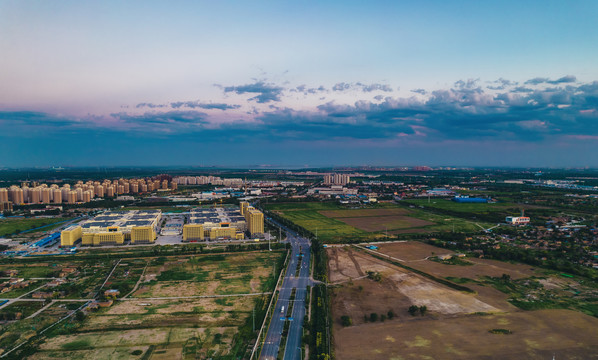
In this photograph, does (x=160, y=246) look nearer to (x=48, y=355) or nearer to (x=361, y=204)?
(x=48, y=355)

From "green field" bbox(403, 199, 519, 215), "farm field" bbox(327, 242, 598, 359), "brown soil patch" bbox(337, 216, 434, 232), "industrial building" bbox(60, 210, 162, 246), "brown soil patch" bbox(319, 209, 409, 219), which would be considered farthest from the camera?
"green field" bbox(403, 199, 519, 215)

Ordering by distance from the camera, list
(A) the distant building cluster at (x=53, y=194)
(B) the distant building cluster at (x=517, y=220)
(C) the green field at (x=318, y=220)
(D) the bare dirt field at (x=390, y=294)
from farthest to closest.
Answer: (A) the distant building cluster at (x=53, y=194) → (B) the distant building cluster at (x=517, y=220) → (C) the green field at (x=318, y=220) → (D) the bare dirt field at (x=390, y=294)

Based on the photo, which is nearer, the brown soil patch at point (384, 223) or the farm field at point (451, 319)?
the farm field at point (451, 319)

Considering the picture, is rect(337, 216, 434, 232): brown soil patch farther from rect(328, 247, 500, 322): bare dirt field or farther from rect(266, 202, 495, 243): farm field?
rect(328, 247, 500, 322): bare dirt field

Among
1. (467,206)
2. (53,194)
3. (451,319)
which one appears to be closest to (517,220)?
(467,206)

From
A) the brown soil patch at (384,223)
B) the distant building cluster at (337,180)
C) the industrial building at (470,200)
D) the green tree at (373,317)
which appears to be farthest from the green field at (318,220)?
the distant building cluster at (337,180)

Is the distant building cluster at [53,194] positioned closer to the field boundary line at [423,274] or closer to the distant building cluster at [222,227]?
the distant building cluster at [222,227]

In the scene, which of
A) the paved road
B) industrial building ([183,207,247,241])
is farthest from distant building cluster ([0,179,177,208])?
the paved road
